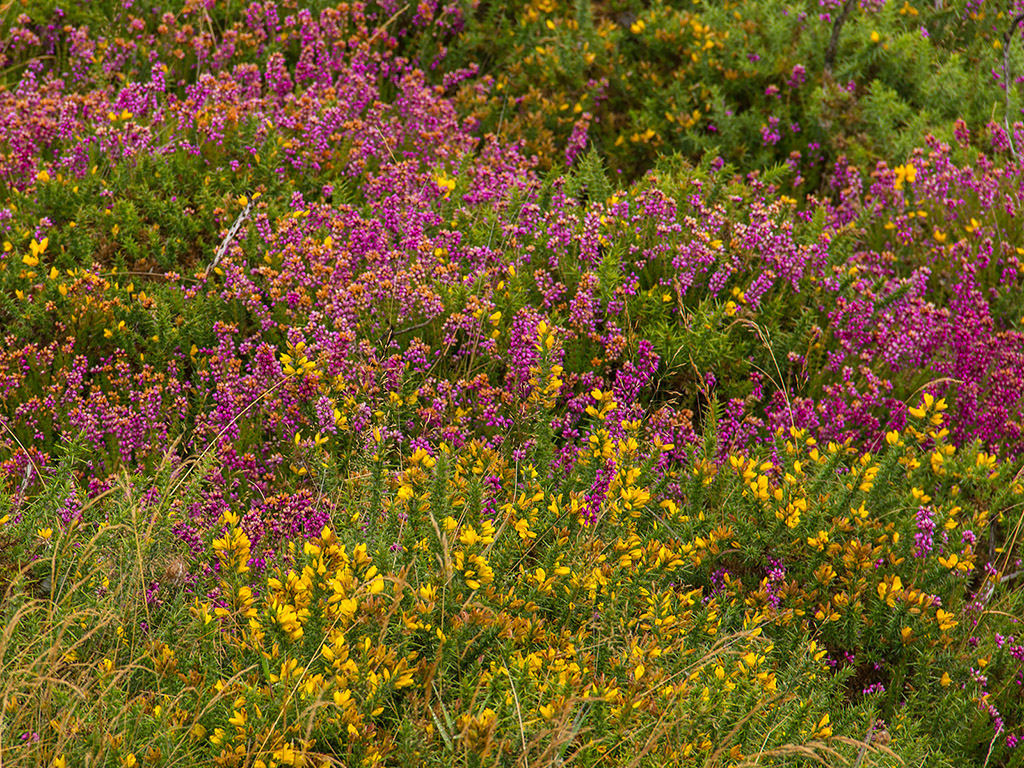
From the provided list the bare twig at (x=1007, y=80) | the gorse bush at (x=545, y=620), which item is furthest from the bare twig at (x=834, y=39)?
the gorse bush at (x=545, y=620)

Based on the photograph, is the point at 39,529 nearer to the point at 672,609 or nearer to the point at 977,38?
the point at 672,609

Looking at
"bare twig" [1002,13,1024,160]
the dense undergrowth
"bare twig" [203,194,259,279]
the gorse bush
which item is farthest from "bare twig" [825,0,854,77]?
"bare twig" [203,194,259,279]

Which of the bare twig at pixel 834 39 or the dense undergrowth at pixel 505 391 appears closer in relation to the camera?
the dense undergrowth at pixel 505 391

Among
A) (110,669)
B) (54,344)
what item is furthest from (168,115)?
(110,669)

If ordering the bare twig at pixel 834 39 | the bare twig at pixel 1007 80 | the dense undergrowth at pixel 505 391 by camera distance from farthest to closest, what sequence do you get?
the bare twig at pixel 834 39 < the bare twig at pixel 1007 80 < the dense undergrowth at pixel 505 391

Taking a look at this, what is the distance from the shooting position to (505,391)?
4.01 meters

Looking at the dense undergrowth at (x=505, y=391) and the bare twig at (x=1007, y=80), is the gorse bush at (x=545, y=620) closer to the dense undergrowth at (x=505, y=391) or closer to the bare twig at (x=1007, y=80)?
the dense undergrowth at (x=505, y=391)

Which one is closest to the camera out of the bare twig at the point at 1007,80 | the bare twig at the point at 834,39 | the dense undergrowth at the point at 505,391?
the dense undergrowth at the point at 505,391

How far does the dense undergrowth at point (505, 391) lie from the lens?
2.53 metres

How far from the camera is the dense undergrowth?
8.29ft

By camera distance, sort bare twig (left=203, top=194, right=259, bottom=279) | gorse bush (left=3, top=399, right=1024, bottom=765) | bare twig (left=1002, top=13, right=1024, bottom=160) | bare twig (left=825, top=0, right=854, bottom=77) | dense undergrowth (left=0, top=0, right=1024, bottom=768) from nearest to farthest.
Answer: gorse bush (left=3, top=399, right=1024, bottom=765) < dense undergrowth (left=0, top=0, right=1024, bottom=768) < bare twig (left=203, top=194, right=259, bottom=279) < bare twig (left=1002, top=13, right=1024, bottom=160) < bare twig (left=825, top=0, right=854, bottom=77)

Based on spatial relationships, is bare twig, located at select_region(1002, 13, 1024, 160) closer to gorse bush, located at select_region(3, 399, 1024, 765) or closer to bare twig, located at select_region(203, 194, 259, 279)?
gorse bush, located at select_region(3, 399, 1024, 765)

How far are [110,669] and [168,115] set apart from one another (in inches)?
154

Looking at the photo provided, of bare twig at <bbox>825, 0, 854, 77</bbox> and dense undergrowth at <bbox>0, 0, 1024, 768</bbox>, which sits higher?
bare twig at <bbox>825, 0, 854, 77</bbox>
